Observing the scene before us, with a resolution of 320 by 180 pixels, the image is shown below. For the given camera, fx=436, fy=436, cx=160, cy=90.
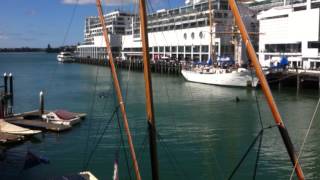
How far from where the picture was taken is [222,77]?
280 feet

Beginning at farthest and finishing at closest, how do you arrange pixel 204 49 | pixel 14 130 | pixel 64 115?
1. pixel 204 49
2. pixel 64 115
3. pixel 14 130

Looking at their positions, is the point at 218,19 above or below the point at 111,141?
above

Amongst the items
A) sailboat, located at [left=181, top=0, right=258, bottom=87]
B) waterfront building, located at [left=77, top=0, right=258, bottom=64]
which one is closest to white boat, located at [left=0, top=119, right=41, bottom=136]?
sailboat, located at [left=181, top=0, right=258, bottom=87]

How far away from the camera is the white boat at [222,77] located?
268 ft

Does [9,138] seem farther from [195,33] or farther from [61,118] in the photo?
[195,33]

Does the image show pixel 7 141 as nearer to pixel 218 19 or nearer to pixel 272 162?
pixel 272 162

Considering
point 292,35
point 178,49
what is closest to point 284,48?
point 292,35

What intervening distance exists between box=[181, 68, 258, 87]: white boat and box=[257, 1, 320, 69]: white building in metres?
11.4

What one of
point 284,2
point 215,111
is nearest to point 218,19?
point 284,2

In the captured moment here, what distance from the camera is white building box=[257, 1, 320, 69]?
8594 cm

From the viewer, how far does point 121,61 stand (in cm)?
15725

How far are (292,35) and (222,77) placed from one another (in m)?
19.0

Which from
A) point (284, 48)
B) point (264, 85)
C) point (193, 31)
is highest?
point (193, 31)

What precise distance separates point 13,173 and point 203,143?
577 inches
